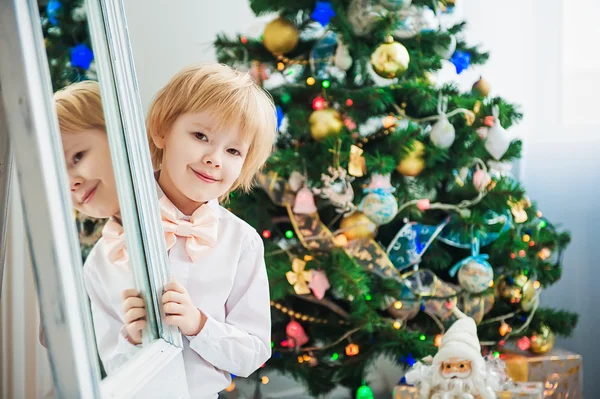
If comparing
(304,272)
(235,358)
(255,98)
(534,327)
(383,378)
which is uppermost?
(255,98)

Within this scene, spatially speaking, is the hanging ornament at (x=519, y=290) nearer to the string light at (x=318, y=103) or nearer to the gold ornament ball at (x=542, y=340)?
the gold ornament ball at (x=542, y=340)

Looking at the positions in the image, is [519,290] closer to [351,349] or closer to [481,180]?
[481,180]

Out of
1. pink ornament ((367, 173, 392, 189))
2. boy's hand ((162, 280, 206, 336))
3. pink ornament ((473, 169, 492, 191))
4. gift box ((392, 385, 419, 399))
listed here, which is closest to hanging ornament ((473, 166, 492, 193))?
pink ornament ((473, 169, 492, 191))

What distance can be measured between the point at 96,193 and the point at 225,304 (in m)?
0.25

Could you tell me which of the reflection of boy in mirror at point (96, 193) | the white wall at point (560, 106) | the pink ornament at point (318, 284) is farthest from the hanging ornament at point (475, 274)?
the reflection of boy in mirror at point (96, 193)

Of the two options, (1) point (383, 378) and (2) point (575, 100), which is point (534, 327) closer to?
(1) point (383, 378)

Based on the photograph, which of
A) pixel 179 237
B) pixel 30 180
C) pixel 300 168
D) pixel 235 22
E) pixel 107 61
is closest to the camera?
pixel 30 180

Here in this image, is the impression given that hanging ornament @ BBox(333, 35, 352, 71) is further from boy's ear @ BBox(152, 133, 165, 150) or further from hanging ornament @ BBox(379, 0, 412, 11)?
boy's ear @ BBox(152, 133, 165, 150)

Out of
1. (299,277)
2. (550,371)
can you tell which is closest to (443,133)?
(299,277)

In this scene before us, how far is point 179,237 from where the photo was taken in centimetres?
71

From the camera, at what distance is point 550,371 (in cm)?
168

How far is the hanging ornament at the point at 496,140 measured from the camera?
5.02 feet

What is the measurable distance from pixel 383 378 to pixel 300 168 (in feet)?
2.87

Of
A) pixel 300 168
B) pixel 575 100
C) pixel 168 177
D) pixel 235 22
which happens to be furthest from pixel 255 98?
pixel 575 100
